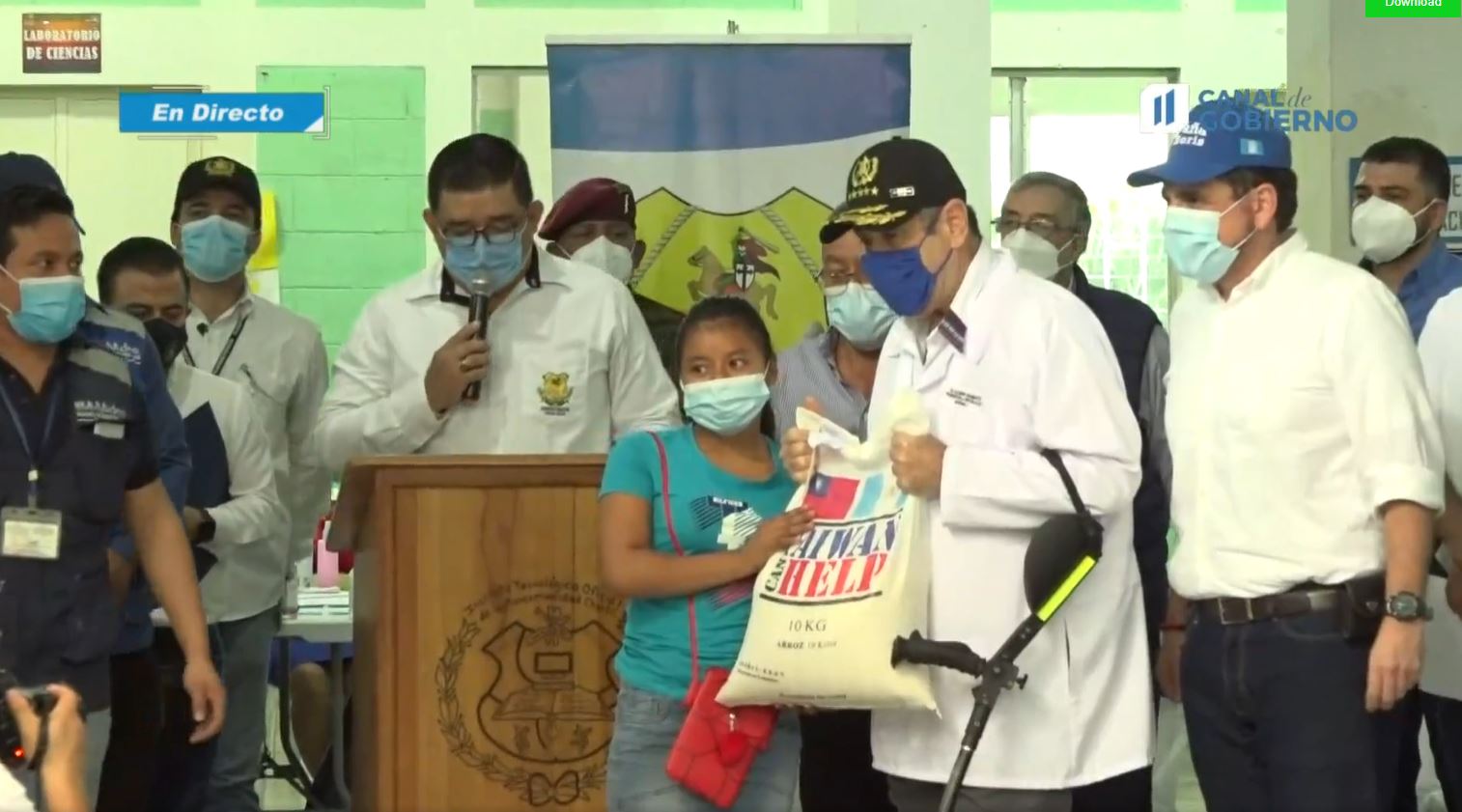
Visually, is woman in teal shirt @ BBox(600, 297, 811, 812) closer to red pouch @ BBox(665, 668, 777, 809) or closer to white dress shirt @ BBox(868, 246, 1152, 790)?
red pouch @ BBox(665, 668, 777, 809)

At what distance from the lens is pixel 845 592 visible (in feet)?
9.10

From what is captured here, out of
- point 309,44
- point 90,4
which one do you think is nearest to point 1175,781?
point 309,44

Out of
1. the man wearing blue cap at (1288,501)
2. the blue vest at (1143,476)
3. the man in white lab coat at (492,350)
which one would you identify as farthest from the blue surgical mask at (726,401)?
the blue vest at (1143,476)

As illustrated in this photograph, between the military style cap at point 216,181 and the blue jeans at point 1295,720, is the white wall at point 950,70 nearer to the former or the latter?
the military style cap at point 216,181

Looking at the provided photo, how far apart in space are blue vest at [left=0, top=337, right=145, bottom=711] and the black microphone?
70cm

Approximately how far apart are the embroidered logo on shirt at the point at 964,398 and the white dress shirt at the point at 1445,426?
1.44 meters

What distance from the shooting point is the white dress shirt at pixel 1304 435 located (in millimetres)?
2965

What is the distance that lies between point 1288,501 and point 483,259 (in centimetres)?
162

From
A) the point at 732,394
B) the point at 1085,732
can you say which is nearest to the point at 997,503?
the point at 1085,732

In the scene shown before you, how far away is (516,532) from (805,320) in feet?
7.82

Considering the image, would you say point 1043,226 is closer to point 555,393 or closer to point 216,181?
point 555,393

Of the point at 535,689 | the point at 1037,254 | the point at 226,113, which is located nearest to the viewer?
the point at 535,689

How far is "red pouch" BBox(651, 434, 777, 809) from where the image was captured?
9.82ft

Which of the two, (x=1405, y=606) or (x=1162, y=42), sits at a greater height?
(x=1162, y=42)
